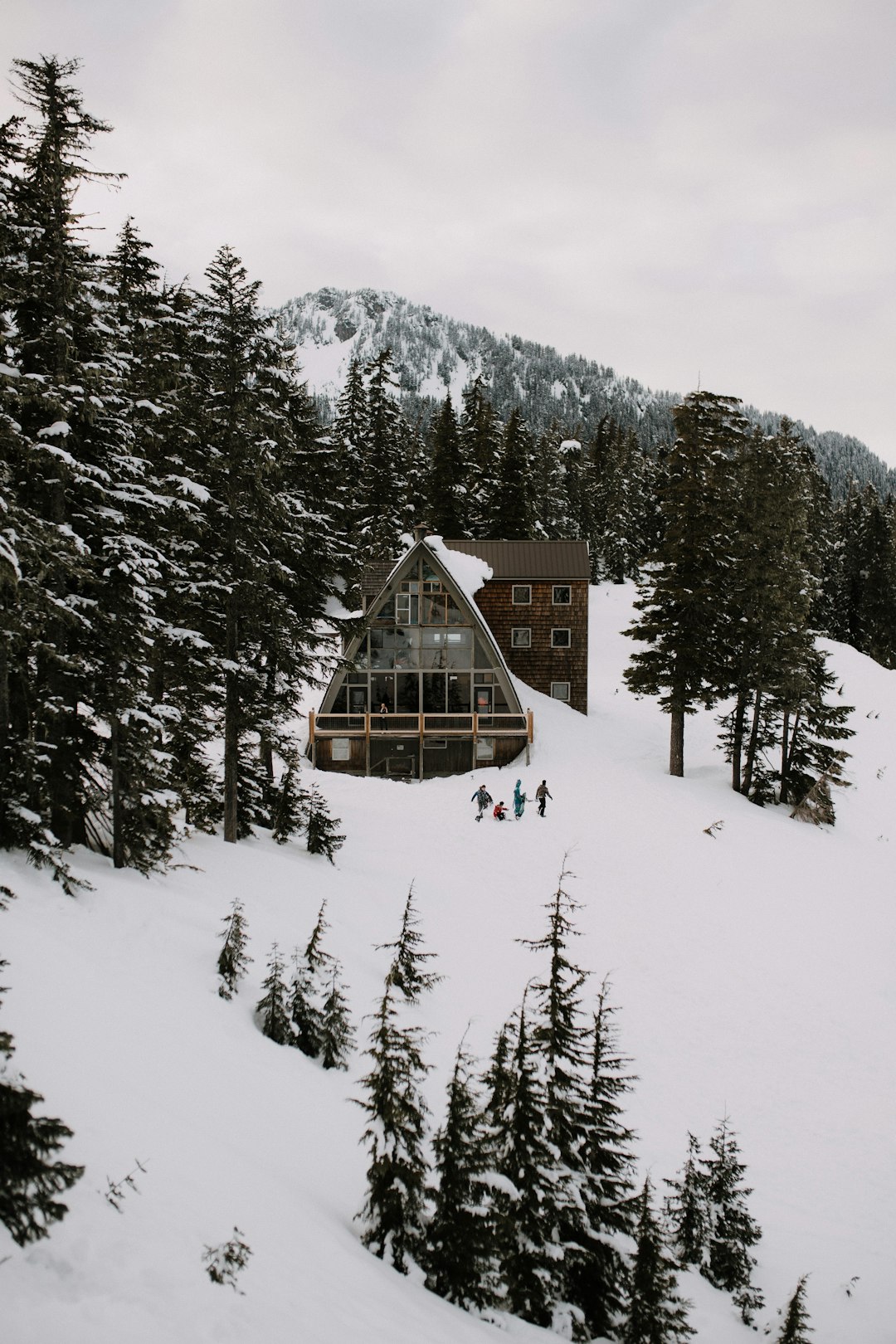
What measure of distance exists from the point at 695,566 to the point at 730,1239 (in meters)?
21.6

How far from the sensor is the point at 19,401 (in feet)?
31.1

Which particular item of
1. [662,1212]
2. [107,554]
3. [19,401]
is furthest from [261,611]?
[662,1212]

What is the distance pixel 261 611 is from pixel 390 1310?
12.6m

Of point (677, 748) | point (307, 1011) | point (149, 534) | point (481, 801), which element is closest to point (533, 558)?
point (677, 748)

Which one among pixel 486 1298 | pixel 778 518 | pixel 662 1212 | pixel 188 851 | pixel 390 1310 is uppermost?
pixel 778 518

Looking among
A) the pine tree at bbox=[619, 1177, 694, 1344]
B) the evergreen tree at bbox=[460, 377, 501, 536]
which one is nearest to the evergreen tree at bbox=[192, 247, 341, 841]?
the pine tree at bbox=[619, 1177, 694, 1344]

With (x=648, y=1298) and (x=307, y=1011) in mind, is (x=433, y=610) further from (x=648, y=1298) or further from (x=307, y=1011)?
(x=648, y=1298)

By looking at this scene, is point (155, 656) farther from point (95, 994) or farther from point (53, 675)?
point (95, 994)

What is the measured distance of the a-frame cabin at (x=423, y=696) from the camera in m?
29.8

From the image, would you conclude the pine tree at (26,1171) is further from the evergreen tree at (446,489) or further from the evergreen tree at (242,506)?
the evergreen tree at (446,489)

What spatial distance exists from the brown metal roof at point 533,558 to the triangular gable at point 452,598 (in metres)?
5.82

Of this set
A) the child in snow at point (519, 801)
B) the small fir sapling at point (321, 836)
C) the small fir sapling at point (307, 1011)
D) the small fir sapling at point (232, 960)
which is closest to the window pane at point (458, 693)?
the child in snow at point (519, 801)

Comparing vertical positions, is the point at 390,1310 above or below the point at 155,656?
below

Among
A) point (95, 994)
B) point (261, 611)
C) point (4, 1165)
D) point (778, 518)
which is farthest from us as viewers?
point (778, 518)
